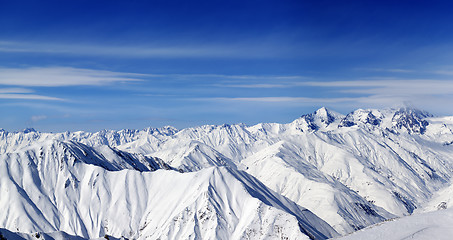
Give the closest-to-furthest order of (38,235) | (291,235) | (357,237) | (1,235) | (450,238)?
1. (450,238)
2. (357,237)
3. (1,235)
4. (38,235)
5. (291,235)

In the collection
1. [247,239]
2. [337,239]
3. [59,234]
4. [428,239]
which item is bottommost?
[247,239]

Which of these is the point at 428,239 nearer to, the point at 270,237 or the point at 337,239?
the point at 337,239

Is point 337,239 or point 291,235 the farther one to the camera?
point 291,235

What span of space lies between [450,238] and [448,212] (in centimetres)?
947

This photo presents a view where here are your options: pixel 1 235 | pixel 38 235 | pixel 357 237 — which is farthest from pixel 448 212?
pixel 38 235

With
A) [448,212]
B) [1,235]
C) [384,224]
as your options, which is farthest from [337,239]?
[1,235]

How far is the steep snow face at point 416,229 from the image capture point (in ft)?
124

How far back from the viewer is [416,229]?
39.7 meters

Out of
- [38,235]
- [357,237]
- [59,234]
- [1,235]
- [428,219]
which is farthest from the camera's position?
[59,234]

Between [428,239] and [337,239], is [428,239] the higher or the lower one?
the higher one

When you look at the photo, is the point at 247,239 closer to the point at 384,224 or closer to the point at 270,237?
the point at 270,237

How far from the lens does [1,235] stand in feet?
306

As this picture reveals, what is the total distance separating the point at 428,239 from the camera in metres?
36.6

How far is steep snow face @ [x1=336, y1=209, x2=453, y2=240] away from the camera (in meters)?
37.7
